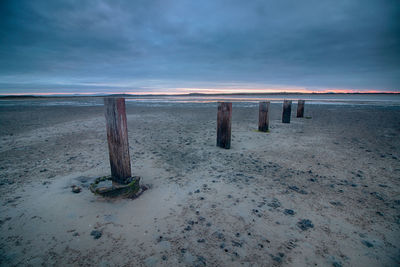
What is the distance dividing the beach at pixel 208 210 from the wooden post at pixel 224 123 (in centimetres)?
50

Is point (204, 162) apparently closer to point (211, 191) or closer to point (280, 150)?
point (211, 191)

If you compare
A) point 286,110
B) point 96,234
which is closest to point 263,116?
point 286,110

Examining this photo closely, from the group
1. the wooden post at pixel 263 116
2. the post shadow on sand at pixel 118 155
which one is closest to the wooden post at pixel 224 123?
the wooden post at pixel 263 116

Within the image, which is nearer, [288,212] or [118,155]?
[288,212]

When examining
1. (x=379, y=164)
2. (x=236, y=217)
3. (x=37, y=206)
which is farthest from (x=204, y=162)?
(x=379, y=164)

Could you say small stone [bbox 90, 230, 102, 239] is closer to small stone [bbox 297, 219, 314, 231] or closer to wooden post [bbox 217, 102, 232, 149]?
small stone [bbox 297, 219, 314, 231]

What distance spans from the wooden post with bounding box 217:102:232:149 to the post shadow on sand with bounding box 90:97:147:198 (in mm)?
3367

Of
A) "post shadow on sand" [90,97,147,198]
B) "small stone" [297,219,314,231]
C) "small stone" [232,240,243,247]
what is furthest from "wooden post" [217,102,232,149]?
"small stone" [232,240,243,247]

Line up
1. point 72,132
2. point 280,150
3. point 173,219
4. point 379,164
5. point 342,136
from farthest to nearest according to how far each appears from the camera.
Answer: point 72,132
point 342,136
point 280,150
point 379,164
point 173,219

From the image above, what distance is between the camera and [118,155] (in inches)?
139

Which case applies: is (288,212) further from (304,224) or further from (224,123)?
(224,123)

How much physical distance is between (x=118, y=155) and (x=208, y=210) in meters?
1.95

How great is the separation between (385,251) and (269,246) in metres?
1.43

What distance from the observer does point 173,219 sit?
9.50 ft
